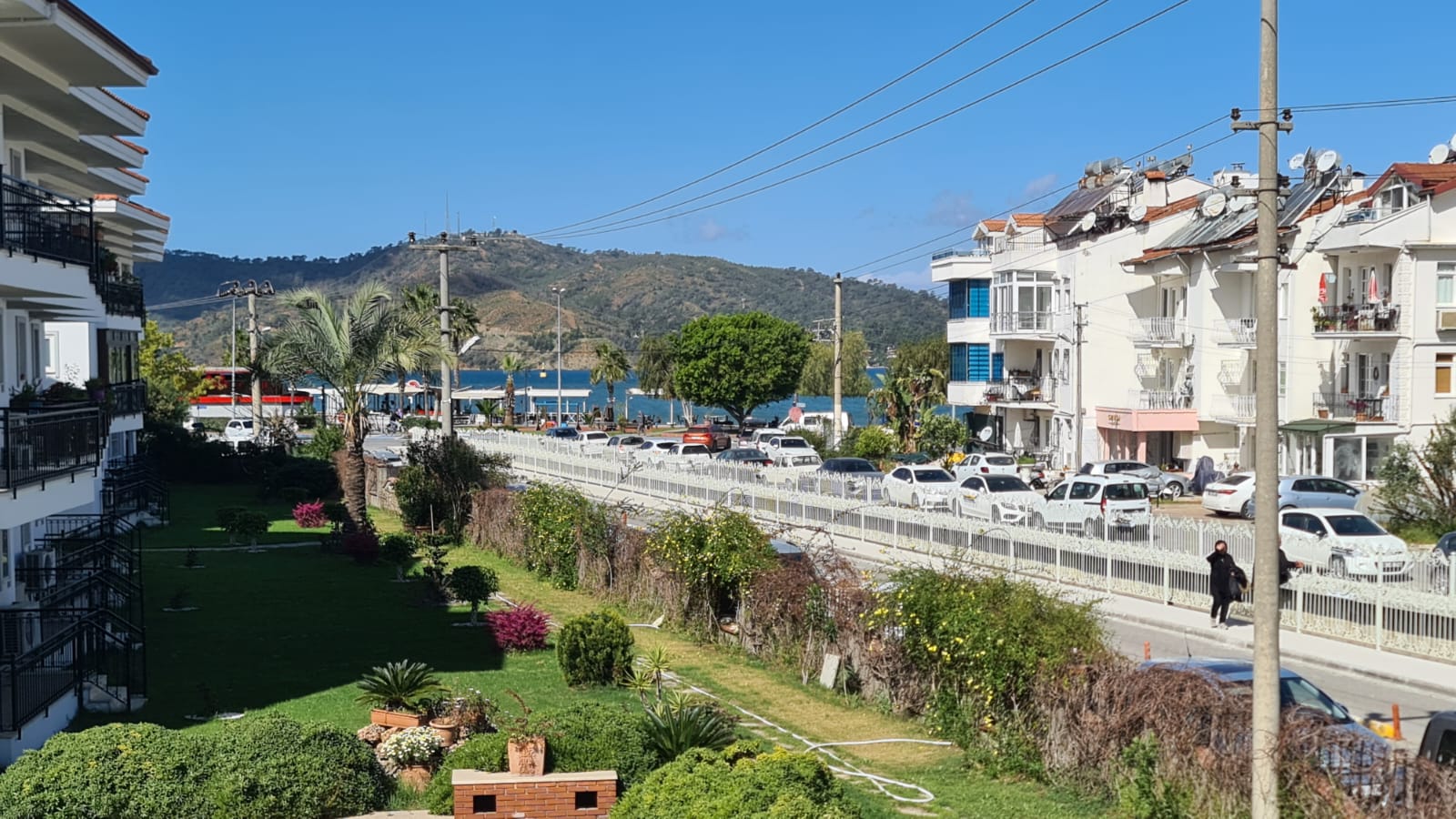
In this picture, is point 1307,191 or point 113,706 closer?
point 113,706

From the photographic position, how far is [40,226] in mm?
17016

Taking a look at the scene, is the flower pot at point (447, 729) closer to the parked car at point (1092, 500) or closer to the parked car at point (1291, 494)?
the parked car at point (1092, 500)

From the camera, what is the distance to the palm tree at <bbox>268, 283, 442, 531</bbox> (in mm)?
39469

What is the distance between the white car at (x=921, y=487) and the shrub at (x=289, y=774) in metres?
27.2

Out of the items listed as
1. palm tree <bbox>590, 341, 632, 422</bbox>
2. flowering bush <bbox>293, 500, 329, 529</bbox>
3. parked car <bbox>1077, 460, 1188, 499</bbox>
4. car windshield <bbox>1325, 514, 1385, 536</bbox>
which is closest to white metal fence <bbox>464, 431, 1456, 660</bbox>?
car windshield <bbox>1325, 514, 1385, 536</bbox>

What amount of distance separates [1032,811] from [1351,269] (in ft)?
135

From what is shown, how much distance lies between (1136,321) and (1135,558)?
34874mm

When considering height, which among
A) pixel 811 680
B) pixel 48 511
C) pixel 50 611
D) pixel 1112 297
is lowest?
pixel 811 680

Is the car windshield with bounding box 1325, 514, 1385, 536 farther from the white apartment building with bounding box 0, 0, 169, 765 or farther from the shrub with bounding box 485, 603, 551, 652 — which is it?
the white apartment building with bounding box 0, 0, 169, 765

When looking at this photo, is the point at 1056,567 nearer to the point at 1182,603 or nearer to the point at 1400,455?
the point at 1182,603

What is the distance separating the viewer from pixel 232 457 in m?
53.8

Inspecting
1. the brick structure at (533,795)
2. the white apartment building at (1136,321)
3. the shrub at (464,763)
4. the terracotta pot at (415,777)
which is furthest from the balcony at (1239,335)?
the brick structure at (533,795)

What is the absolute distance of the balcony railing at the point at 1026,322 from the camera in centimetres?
6309

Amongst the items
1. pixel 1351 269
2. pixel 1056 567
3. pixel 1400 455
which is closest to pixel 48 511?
pixel 1056 567
